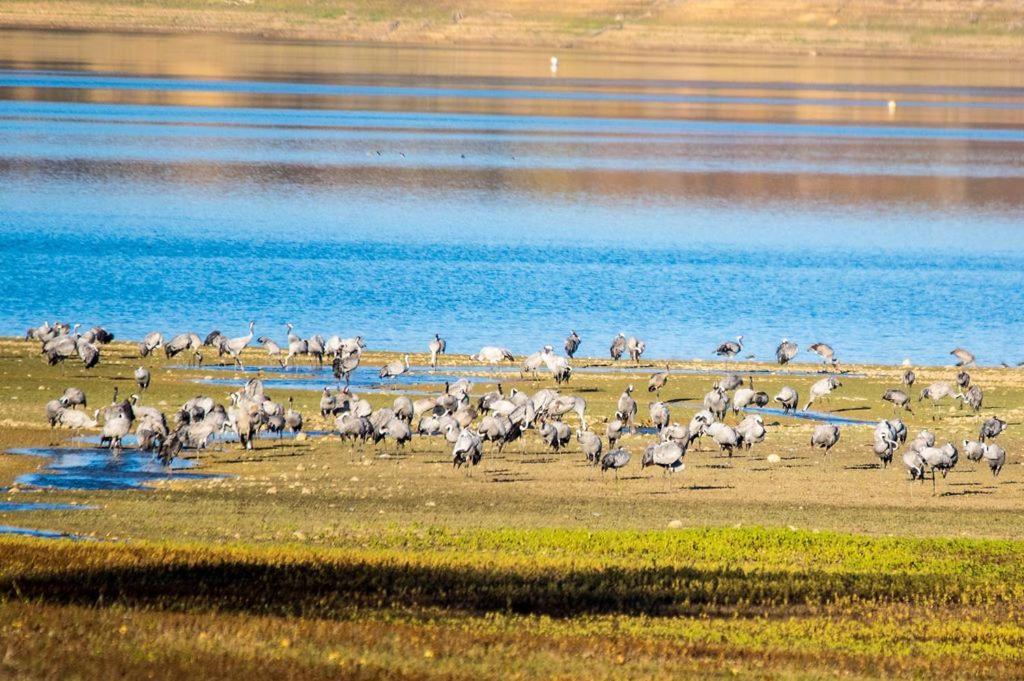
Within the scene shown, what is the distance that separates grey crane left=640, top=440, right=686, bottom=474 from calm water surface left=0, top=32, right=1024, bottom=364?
18540mm

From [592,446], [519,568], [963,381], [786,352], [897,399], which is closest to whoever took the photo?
[519,568]

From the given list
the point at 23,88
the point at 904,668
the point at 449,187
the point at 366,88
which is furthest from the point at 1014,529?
the point at 366,88

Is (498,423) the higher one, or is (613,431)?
(498,423)

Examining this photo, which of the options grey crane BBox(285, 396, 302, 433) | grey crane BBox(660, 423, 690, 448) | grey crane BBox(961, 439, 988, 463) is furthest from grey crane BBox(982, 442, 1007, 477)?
grey crane BBox(285, 396, 302, 433)

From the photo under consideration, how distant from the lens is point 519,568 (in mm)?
21062

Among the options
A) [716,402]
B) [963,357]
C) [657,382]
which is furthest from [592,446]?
[963,357]

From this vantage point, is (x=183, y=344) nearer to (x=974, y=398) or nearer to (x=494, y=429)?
(x=494, y=429)

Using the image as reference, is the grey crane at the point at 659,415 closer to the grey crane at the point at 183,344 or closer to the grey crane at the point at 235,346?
the grey crane at the point at 235,346

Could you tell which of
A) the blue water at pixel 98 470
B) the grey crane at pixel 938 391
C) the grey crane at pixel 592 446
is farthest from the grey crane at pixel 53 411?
the grey crane at pixel 938 391

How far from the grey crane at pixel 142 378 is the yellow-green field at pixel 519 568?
2.37 metres

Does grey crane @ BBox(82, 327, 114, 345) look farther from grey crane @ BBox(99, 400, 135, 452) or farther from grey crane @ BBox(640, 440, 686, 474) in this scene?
grey crane @ BBox(640, 440, 686, 474)

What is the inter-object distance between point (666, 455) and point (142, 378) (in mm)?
13268

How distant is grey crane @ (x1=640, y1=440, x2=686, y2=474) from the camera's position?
28797mm

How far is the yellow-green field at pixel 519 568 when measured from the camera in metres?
16.0
